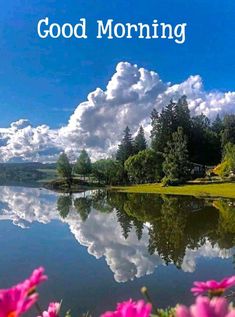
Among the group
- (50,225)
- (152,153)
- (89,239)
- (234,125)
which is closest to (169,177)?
(152,153)

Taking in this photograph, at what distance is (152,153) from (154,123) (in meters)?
8.59

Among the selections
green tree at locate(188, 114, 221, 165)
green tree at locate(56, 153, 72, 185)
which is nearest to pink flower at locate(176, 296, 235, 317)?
green tree at locate(188, 114, 221, 165)

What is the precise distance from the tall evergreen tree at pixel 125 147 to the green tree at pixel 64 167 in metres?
12.4

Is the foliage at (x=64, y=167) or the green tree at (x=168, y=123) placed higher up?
the green tree at (x=168, y=123)

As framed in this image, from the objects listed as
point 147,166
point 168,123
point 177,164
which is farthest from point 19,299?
point 168,123

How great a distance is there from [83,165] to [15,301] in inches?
4189

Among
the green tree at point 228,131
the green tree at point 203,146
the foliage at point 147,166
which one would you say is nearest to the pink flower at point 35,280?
the foliage at point 147,166

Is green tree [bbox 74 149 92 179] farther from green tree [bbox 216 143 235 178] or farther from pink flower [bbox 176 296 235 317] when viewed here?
pink flower [bbox 176 296 235 317]

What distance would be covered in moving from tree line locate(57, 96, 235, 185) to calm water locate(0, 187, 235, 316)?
41.8m

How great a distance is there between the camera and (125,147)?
9900 centimetres

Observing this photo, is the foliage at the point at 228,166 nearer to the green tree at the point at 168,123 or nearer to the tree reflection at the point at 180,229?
the green tree at the point at 168,123

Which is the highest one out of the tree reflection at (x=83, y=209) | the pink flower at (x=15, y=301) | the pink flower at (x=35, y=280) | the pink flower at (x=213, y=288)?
the pink flower at (x=35, y=280)

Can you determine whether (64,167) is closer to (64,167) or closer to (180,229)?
(64,167)

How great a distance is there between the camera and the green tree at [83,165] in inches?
4181
